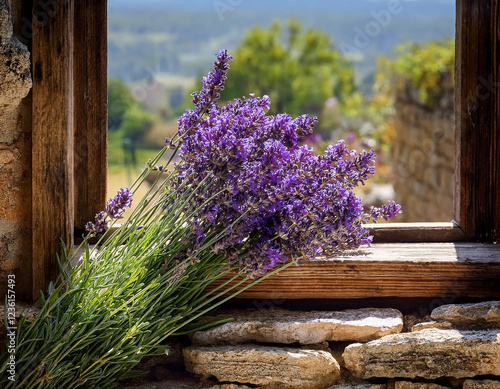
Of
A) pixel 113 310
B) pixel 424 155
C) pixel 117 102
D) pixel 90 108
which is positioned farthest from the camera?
pixel 424 155

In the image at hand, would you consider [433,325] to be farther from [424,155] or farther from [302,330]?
[424,155]

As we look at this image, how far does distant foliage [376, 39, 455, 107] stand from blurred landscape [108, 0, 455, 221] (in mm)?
11

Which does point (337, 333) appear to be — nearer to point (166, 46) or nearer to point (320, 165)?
point (320, 165)

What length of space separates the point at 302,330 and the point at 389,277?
0.36 metres

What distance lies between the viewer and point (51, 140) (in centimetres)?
166

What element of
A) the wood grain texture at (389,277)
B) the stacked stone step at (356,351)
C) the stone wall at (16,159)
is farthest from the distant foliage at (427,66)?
the stone wall at (16,159)

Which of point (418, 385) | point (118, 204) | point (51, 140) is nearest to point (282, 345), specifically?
point (418, 385)

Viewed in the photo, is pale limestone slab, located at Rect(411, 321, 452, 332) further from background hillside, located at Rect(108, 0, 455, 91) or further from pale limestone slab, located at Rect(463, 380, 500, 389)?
background hillside, located at Rect(108, 0, 455, 91)

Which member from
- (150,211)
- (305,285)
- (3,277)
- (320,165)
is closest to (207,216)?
(150,211)

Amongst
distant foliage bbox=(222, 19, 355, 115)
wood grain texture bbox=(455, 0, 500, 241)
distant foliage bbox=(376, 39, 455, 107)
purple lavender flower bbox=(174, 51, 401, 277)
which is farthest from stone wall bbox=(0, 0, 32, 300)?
distant foliage bbox=(222, 19, 355, 115)

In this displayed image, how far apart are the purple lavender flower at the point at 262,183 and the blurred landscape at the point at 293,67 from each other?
713 millimetres

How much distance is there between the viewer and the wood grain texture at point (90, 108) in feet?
6.42

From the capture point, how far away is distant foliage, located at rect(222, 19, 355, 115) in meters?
13.2

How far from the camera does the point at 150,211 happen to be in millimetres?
1643
